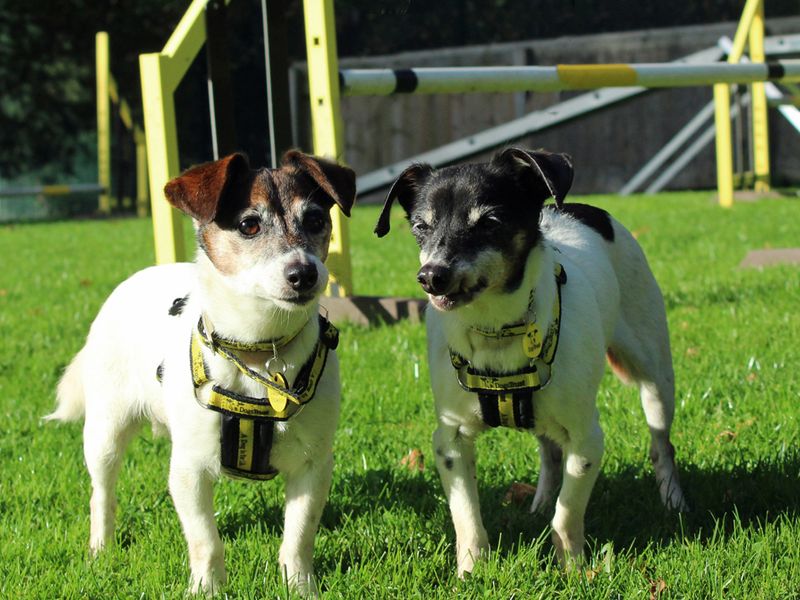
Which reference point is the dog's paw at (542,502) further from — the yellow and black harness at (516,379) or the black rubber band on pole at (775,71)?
the black rubber band on pole at (775,71)

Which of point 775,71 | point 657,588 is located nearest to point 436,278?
point 657,588

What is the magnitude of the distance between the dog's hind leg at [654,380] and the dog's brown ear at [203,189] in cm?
172

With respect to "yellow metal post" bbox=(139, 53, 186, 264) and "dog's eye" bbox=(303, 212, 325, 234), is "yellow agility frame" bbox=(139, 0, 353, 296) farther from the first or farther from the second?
"dog's eye" bbox=(303, 212, 325, 234)

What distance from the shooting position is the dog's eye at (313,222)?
332 centimetres

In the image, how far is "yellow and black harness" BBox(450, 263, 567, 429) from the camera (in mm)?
3215

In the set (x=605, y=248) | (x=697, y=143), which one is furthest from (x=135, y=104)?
(x=605, y=248)

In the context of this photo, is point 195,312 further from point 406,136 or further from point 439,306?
point 406,136

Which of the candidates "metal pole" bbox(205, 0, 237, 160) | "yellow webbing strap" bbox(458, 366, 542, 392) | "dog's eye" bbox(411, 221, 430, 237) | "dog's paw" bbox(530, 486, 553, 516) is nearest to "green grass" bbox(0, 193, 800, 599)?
"dog's paw" bbox(530, 486, 553, 516)

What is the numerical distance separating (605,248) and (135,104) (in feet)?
72.8

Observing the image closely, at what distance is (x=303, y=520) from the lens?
318 centimetres

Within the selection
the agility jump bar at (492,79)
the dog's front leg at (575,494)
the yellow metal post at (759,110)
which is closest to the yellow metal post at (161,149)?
the agility jump bar at (492,79)

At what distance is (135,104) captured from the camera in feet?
80.7

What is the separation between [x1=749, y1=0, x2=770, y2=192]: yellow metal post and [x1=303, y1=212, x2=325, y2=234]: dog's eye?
12.0 metres

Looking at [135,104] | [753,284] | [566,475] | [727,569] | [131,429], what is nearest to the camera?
[727,569]
